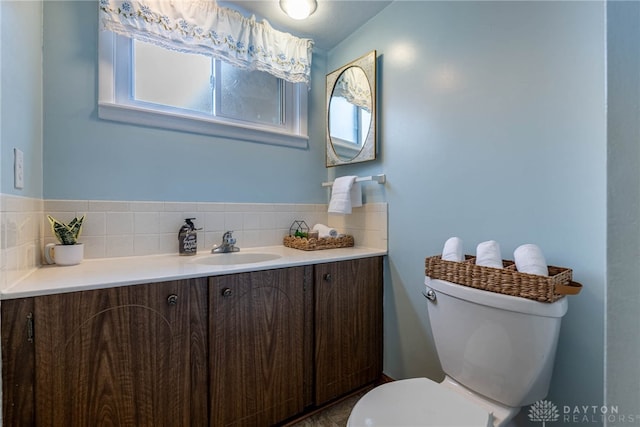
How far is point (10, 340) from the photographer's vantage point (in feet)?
2.62

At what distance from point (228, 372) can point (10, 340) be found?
677 millimetres

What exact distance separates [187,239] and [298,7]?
143cm

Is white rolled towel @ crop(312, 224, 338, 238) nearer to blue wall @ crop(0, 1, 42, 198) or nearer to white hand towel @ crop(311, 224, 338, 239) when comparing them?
white hand towel @ crop(311, 224, 338, 239)

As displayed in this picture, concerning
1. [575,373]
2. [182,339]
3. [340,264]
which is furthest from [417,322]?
[182,339]

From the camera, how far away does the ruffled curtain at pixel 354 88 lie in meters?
1.76

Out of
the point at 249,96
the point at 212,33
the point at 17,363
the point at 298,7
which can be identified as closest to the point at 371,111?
the point at 298,7

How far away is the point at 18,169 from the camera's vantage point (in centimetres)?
96

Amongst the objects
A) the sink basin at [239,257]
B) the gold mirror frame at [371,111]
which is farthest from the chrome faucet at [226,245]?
the gold mirror frame at [371,111]

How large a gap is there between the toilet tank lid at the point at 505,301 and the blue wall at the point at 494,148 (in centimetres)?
24

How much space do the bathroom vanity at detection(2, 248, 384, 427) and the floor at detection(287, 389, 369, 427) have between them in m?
0.07

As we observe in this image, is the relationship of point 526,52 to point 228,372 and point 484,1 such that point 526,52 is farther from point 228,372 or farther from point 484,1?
point 228,372

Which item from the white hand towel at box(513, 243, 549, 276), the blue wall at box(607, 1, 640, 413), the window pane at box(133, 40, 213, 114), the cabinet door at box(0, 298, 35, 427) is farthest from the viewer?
the window pane at box(133, 40, 213, 114)

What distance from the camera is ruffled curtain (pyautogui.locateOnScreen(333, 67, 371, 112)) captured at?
1757 mm

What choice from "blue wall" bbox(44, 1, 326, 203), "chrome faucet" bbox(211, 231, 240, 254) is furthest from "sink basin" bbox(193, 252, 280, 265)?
"blue wall" bbox(44, 1, 326, 203)
